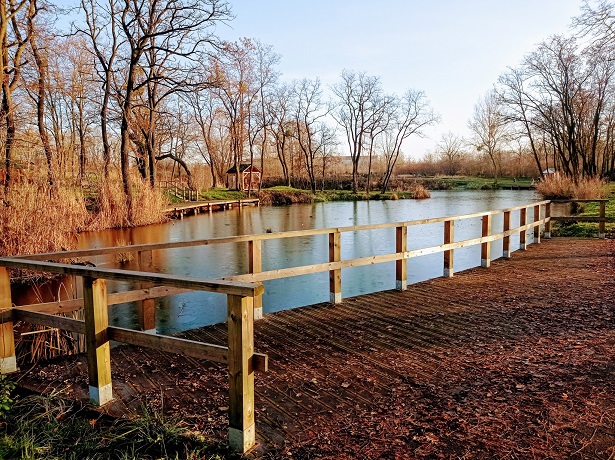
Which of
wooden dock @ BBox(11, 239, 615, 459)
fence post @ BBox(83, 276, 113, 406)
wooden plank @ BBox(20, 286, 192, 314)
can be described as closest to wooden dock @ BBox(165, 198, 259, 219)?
wooden plank @ BBox(20, 286, 192, 314)

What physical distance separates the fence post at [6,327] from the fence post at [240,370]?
2.35m

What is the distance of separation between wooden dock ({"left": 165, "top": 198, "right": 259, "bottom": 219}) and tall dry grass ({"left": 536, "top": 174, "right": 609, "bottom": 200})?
21088 millimetres

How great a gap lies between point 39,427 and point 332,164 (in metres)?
58.5

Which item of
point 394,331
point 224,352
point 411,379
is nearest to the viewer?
point 224,352

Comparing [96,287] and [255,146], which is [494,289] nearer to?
[96,287]

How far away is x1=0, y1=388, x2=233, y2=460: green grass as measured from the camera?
9.61 ft

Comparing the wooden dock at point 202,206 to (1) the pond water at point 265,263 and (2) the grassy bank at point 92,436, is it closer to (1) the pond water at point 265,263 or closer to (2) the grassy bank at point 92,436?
(1) the pond water at point 265,263

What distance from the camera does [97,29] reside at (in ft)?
81.8

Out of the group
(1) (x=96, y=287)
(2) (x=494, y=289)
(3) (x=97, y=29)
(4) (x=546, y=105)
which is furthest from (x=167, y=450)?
(4) (x=546, y=105)

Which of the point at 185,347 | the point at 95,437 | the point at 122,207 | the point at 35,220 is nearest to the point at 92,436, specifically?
the point at 95,437

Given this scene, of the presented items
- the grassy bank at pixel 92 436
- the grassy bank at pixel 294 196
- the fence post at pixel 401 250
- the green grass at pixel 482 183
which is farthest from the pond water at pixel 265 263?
the green grass at pixel 482 183

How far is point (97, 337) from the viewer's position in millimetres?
3473

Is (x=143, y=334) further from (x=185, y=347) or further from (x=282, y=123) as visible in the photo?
(x=282, y=123)

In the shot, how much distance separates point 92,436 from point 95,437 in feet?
0.08
